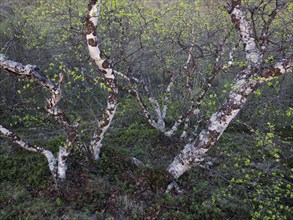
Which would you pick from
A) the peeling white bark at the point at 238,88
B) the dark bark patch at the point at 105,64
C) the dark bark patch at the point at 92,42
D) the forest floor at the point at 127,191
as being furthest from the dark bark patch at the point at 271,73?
the dark bark patch at the point at 92,42

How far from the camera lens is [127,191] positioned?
6.32m

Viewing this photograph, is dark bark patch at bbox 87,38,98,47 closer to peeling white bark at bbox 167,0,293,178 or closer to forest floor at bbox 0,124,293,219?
peeling white bark at bbox 167,0,293,178

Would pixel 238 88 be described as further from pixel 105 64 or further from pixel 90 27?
pixel 90 27

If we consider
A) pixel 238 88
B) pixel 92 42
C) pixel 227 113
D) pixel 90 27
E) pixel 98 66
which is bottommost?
pixel 227 113

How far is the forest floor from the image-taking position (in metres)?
5.49

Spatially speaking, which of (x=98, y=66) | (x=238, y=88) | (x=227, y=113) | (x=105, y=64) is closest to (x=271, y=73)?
(x=238, y=88)

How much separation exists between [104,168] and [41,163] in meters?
1.87

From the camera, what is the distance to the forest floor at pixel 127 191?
549cm

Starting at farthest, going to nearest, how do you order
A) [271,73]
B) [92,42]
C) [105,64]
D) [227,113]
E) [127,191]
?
[127,191] < [105,64] < [227,113] < [92,42] < [271,73]

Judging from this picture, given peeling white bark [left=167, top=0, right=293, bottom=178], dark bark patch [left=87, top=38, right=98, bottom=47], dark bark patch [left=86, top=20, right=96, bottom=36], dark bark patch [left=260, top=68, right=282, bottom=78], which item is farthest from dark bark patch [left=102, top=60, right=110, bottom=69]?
dark bark patch [left=260, top=68, right=282, bottom=78]

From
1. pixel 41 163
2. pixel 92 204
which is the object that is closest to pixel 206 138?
pixel 92 204

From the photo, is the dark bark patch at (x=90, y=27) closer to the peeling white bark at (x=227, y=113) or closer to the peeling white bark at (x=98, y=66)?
the peeling white bark at (x=98, y=66)

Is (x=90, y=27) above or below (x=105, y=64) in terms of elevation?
above

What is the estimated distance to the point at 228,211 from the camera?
605cm
